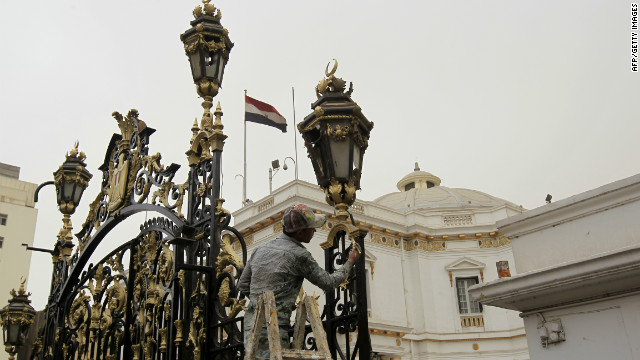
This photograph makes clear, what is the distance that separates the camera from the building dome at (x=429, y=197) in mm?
28891

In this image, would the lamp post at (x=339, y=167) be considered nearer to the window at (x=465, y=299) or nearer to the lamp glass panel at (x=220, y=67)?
the lamp glass panel at (x=220, y=67)

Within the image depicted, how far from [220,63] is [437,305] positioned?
20.2 m

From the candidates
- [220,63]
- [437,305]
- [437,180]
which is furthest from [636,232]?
[437,180]

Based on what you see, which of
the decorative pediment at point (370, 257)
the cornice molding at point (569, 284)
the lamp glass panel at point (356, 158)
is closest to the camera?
the lamp glass panel at point (356, 158)

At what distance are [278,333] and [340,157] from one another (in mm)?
2024

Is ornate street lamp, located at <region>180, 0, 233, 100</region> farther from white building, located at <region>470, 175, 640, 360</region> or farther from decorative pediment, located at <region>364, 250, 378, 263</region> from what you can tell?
decorative pediment, located at <region>364, 250, 378, 263</region>

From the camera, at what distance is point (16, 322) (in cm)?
1018

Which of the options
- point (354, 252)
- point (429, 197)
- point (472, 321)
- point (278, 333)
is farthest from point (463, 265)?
point (278, 333)

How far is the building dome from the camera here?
28891mm

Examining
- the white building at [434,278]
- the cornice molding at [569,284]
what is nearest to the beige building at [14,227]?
the white building at [434,278]

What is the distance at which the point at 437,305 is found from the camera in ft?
81.6

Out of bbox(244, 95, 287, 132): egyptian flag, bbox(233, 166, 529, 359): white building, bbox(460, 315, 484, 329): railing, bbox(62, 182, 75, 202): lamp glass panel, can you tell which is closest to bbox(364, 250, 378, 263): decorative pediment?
bbox(233, 166, 529, 359): white building

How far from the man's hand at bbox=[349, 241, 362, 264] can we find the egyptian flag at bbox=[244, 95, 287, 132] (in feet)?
41.1

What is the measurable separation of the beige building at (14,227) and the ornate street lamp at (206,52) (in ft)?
109
